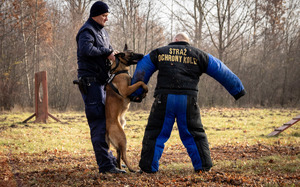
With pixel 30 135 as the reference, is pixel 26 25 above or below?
above

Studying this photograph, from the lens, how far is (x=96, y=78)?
418 centimetres

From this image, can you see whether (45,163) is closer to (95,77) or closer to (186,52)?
(95,77)

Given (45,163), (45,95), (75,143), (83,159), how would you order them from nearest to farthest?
(45,163) < (83,159) < (75,143) < (45,95)

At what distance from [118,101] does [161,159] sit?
2113 millimetres

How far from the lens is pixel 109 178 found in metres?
3.69

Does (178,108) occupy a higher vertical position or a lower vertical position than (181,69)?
lower

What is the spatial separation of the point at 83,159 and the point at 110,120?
231cm

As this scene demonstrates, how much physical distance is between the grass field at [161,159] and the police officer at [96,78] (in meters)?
0.32

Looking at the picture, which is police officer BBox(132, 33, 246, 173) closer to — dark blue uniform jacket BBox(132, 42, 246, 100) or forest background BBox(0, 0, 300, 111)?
dark blue uniform jacket BBox(132, 42, 246, 100)

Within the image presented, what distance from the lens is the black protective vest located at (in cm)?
396

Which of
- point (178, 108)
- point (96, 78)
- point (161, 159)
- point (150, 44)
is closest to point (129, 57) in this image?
point (96, 78)

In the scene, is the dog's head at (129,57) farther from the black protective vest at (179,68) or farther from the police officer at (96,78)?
the black protective vest at (179,68)

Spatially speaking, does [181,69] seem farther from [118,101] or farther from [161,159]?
[161,159]

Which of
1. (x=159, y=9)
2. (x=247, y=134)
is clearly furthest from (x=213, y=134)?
(x=159, y=9)
